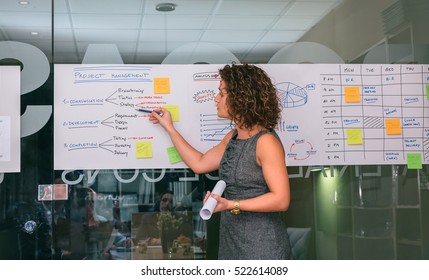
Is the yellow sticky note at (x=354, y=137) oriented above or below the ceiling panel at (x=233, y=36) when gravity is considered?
below

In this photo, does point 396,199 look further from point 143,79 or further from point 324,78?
point 143,79

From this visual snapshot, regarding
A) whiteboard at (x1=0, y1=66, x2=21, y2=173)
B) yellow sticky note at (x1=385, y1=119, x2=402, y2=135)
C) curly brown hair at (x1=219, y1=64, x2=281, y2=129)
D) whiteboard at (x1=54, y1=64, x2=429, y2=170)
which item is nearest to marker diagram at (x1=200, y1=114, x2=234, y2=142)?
whiteboard at (x1=54, y1=64, x2=429, y2=170)

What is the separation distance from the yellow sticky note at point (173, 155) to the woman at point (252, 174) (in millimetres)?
529

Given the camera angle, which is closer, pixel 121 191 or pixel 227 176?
pixel 227 176

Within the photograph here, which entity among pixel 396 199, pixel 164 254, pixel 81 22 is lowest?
pixel 164 254

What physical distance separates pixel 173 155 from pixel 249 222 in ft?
2.87

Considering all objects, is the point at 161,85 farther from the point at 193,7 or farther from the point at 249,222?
the point at 249,222

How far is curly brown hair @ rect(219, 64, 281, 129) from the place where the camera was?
12.6 ft

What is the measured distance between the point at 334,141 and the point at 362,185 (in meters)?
0.30

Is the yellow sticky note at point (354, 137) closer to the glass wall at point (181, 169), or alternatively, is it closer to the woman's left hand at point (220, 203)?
the glass wall at point (181, 169)

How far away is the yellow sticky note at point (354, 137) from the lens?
14.9ft

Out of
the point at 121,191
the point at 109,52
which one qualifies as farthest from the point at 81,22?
the point at 121,191

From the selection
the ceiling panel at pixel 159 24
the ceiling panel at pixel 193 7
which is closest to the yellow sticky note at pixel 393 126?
the ceiling panel at pixel 159 24

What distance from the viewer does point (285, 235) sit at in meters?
3.79
